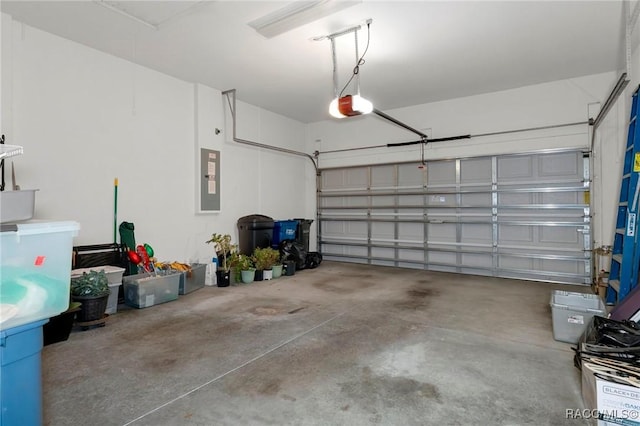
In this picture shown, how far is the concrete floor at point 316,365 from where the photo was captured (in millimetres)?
1902

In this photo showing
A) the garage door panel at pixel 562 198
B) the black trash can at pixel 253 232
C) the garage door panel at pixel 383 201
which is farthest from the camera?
the garage door panel at pixel 383 201

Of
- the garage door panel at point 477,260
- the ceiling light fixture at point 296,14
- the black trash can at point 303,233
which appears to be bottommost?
the garage door panel at point 477,260

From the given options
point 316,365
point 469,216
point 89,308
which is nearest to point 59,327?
point 89,308

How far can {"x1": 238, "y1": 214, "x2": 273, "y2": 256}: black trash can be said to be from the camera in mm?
5918

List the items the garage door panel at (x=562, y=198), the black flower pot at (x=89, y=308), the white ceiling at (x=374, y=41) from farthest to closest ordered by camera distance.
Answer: the garage door panel at (x=562, y=198) → the white ceiling at (x=374, y=41) → the black flower pot at (x=89, y=308)

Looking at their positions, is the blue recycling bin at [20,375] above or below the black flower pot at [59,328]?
above

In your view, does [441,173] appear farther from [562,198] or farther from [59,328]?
[59,328]

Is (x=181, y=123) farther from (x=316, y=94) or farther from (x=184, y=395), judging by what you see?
(x=184, y=395)

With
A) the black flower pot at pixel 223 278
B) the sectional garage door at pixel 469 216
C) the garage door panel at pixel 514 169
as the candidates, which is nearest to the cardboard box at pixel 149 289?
the black flower pot at pixel 223 278

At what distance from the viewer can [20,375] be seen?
1.37 meters

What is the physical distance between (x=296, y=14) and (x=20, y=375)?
3198 mm

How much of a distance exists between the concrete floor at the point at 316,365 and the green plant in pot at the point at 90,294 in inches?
6.9

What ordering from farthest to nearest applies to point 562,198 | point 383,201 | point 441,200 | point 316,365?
point 383,201
point 441,200
point 562,198
point 316,365

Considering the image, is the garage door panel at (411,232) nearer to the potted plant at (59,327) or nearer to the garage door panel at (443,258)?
the garage door panel at (443,258)
